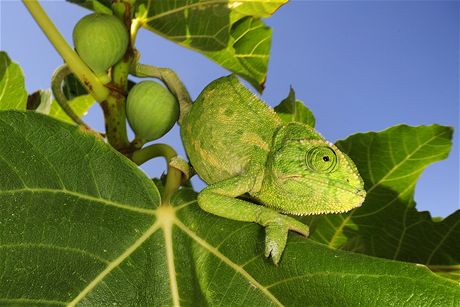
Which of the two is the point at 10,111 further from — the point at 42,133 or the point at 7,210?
the point at 7,210

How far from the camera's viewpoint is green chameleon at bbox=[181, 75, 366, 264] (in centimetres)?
114

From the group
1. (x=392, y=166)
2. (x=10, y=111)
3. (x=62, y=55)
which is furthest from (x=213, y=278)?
(x=392, y=166)

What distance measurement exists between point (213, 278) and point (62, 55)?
2.27ft

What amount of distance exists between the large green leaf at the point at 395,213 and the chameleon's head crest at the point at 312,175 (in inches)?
28.9

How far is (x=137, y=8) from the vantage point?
187 centimetres

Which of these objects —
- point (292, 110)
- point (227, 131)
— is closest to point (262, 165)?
point (227, 131)

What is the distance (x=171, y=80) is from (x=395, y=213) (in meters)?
0.88

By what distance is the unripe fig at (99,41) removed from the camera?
1444mm

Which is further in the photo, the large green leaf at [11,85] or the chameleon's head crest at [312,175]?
the large green leaf at [11,85]

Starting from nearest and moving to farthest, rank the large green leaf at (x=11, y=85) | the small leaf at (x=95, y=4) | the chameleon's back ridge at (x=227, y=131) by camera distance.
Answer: the chameleon's back ridge at (x=227, y=131)
the large green leaf at (x=11, y=85)
the small leaf at (x=95, y=4)

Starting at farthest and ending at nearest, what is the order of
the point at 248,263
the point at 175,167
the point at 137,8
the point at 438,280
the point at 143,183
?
1. the point at 137,8
2. the point at 175,167
3. the point at 143,183
4. the point at 248,263
5. the point at 438,280

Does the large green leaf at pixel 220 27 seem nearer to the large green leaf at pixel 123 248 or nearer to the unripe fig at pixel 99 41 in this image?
the unripe fig at pixel 99 41

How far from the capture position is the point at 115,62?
4.93ft

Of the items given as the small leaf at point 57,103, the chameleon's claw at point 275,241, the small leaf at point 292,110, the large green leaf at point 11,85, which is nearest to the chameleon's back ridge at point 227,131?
the chameleon's claw at point 275,241
